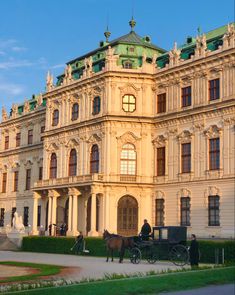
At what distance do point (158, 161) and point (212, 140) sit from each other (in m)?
7.13

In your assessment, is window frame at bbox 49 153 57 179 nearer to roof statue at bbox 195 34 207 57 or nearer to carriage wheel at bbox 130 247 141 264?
roof statue at bbox 195 34 207 57

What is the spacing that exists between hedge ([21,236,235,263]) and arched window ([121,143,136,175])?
11289 millimetres

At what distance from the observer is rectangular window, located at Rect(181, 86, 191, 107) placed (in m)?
51.5

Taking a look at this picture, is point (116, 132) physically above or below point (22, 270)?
above

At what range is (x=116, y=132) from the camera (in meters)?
54.4

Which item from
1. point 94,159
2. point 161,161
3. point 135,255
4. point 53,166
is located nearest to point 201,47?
point 161,161

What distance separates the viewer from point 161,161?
53719 mm

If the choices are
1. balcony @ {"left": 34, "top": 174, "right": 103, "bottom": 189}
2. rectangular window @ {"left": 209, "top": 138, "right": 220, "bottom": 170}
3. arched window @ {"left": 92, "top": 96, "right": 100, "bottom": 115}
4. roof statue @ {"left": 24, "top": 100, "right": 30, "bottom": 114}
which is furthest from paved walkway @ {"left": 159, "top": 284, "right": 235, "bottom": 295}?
roof statue @ {"left": 24, "top": 100, "right": 30, "bottom": 114}

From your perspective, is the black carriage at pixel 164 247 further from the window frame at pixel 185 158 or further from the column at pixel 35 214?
the column at pixel 35 214

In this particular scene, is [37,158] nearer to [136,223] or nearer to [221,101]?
[136,223]

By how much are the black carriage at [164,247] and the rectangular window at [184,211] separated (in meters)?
18.0

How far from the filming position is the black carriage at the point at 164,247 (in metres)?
31.3

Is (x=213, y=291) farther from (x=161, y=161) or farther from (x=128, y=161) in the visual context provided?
(x=128, y=161)

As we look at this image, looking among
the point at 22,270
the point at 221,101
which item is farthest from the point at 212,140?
the point at 22,270
